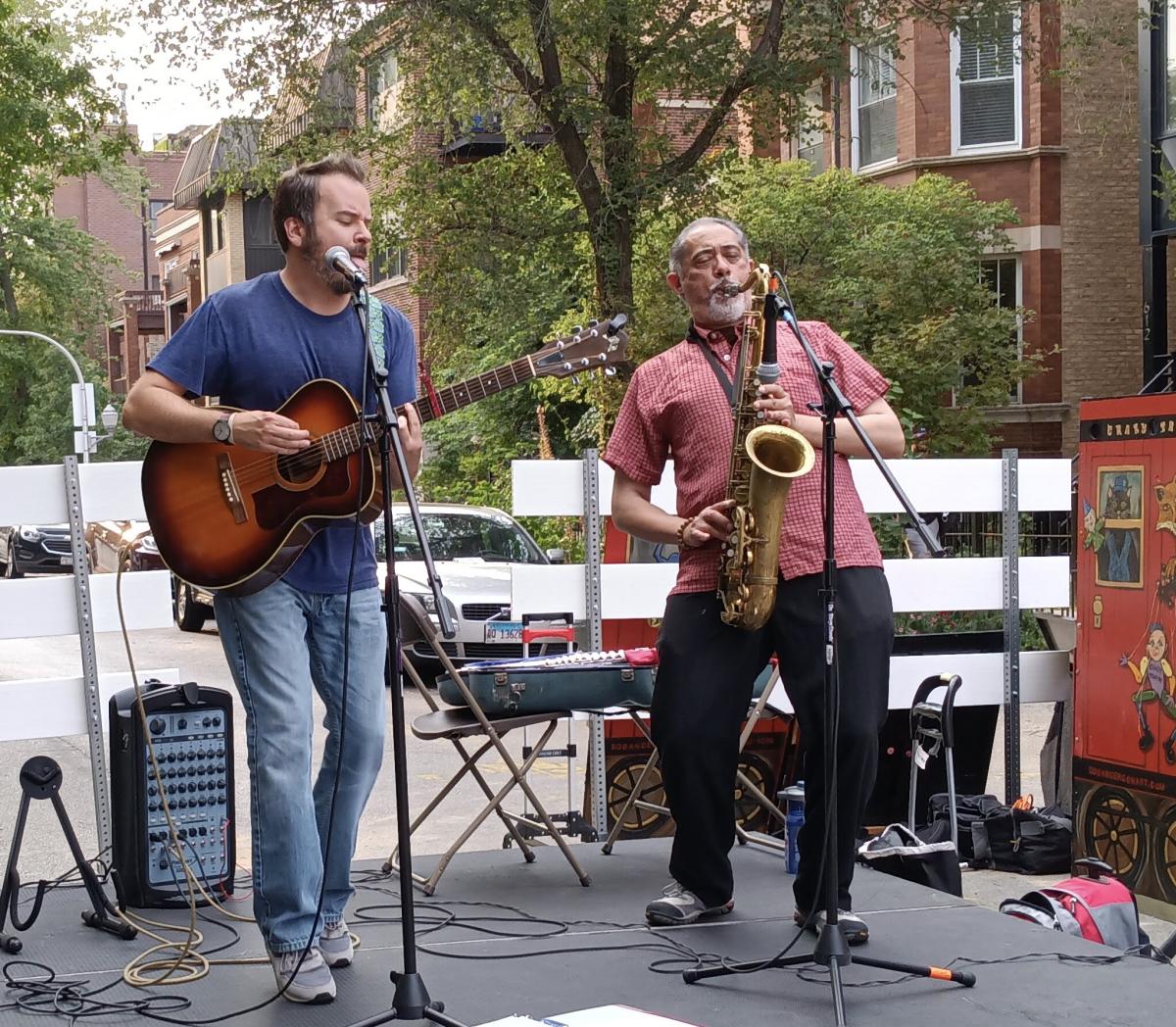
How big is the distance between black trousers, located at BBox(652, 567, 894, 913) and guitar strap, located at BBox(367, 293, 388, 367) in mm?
1132

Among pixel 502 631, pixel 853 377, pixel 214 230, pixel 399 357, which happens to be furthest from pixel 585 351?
pixel 214 230

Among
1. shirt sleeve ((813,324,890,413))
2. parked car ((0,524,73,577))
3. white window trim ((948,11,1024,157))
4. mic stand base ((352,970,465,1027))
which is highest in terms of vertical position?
white window trim ((948,11,1024,157))

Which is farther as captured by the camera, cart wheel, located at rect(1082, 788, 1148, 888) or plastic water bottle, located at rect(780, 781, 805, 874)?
cart wheel, located at rect(1082, 788, 1148, 888)

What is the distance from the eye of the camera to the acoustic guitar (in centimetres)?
391

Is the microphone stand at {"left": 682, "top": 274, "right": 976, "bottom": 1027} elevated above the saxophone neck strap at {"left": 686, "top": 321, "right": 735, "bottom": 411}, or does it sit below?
below

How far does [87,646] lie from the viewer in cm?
554

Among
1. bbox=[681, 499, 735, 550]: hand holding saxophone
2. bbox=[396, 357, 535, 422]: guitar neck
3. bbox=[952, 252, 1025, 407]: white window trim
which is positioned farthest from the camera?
bbox=[952, 252, 1025, 407]: white window trim

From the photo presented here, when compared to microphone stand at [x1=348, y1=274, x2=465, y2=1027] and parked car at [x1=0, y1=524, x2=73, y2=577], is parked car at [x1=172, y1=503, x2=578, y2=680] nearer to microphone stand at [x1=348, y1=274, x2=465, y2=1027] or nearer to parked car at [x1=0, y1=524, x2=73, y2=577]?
microphone stand at [x1=348, y1=274, x2=465, y2=1027]

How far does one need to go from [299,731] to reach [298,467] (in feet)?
2.22

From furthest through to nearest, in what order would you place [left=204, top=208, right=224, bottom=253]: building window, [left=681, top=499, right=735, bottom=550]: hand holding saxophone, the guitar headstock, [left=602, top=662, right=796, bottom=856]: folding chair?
1. [left=204, top=208, right=224, bottom=253]: building window
2. [left=602, top=662, right=796, bottom=856]: folding chair
3. the guitar headstock
4. [left=681, top=499, right=735, bottom=550]: hand holding saxophone

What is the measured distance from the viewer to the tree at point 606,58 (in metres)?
12.8

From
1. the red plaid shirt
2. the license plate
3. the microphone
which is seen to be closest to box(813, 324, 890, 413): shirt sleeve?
the red plaid shirt

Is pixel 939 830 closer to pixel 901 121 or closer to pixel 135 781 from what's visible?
pixel 135 781

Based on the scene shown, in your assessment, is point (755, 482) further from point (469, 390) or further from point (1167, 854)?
point (1167, 854)
